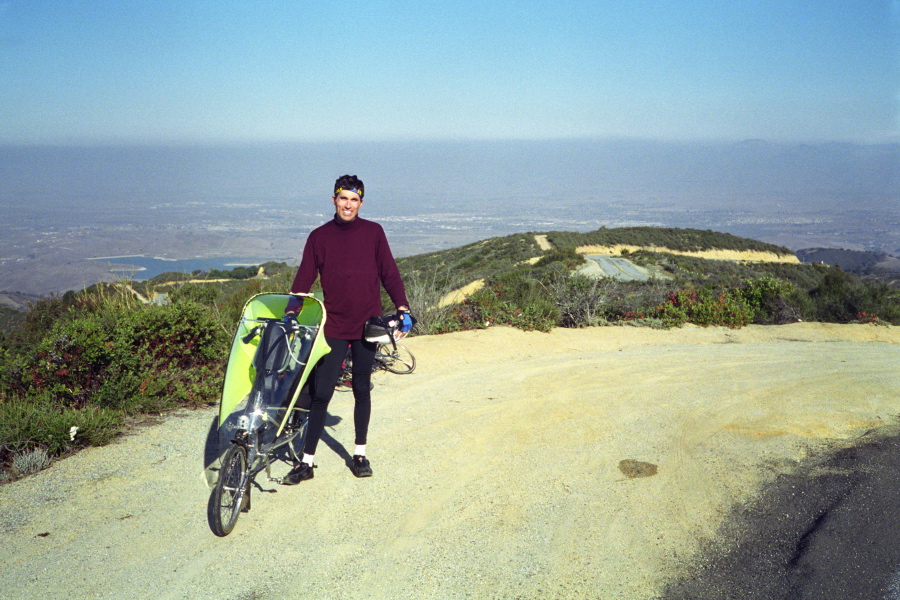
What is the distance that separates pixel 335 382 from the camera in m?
4.58

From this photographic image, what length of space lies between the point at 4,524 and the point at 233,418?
1609 millimetres

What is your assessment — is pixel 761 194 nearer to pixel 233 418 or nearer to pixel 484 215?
pixel 484 215

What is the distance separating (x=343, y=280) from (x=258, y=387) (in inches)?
38.5

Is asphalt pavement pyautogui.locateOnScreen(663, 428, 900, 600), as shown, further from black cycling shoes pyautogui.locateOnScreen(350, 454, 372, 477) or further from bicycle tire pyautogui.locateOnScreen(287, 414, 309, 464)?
bicycle tire pyautogui.locateOnScreen(287, 414, 309, 464)

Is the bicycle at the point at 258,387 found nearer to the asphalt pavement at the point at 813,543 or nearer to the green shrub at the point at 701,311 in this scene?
the asphalt pavement at the point at 813,543

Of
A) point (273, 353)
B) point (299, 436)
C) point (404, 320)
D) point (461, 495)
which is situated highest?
point (404, 320)

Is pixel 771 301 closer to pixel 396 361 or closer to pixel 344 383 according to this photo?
pixel 396 361

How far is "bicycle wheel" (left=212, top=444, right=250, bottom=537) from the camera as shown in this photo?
3.78 meters

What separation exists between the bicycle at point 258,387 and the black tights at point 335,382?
0.23m

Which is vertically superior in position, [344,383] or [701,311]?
[701,311]

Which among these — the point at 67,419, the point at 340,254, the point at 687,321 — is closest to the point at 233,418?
the point at 340,254

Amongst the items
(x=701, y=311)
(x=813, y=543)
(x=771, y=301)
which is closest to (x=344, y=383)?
(x=813, y=543)

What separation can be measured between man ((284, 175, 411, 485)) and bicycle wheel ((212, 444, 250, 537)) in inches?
25.8

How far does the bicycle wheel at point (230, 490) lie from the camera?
3.78m
